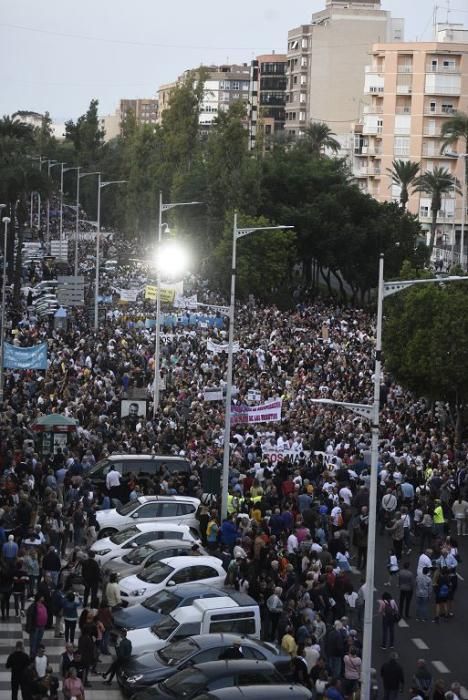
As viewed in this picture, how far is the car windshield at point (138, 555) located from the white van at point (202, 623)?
3.62 m

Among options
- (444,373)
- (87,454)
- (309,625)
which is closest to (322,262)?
(444,373)

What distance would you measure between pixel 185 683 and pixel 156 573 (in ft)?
19.7

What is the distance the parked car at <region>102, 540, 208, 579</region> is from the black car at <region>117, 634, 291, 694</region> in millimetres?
4633

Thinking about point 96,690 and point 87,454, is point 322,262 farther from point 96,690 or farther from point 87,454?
point 96,690

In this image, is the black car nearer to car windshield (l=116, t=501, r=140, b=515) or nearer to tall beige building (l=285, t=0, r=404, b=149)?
car windshield (l=116, t=501, r=140, b=515)

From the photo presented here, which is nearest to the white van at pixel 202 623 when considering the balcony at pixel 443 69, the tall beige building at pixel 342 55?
the balcony at pixel 443 69

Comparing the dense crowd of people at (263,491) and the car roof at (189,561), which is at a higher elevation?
the car roof at (189,561)

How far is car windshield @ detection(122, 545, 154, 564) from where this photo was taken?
2595 cm

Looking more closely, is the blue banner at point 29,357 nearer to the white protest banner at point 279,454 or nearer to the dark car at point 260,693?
the white protest banner at point 279,454

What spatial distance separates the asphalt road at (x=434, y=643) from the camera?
898 inches

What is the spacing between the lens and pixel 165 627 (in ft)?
71.5

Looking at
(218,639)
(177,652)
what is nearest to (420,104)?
(218,639)

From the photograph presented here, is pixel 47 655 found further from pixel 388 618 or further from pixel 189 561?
pixel 388 618

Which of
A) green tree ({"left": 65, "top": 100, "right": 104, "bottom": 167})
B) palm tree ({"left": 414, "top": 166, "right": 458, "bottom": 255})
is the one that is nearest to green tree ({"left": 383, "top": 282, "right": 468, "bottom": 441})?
palm tree ({"left": 414, "top": 166, "right": 458, "bottom": 255})
